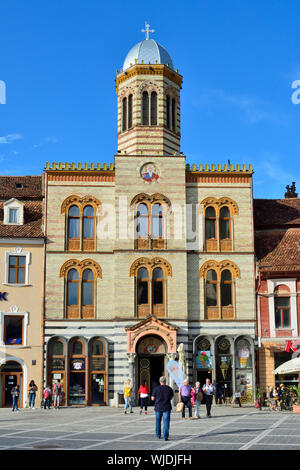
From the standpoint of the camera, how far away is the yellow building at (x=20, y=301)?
40594 millimetres

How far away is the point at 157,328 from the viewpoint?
40.4 meters

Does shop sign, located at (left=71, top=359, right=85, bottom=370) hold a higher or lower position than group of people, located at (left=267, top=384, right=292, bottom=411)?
higher

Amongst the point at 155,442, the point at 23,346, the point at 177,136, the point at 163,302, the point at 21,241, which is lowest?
the point at 155,442

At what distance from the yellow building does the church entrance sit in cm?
590

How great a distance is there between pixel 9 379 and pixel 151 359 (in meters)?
8.41

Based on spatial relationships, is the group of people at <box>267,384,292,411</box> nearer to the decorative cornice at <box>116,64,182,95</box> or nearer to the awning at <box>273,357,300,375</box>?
the awning at <box>273,357,300,375</box>

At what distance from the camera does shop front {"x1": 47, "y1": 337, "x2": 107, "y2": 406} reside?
1591 inches

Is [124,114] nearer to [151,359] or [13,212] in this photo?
[13,212]

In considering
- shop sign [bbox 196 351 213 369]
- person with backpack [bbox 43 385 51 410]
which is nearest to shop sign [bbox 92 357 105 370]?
person with backpack [bbox 43 385 51 410]

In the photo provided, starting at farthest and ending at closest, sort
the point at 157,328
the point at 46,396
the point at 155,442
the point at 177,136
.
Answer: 1. the point at 177,136
2. the point at 157,328
3. the point at 46,396
4. the point at 155,442

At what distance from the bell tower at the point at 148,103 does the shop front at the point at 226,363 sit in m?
12.5
